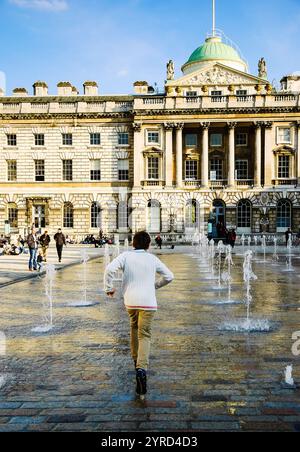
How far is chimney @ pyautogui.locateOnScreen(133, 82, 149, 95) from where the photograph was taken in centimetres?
5757

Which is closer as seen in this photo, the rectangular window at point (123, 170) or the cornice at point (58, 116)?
the cornice at point (58, 116)

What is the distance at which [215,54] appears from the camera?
2277 inches

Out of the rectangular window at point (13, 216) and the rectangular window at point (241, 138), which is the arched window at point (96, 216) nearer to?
the rectangular window at point (13, 216)

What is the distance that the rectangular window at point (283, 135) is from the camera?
53344 mm

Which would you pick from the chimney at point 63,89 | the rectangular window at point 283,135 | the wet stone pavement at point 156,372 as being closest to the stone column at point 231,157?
the rectangular window at point 283,135

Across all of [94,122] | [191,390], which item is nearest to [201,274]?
[191,390]

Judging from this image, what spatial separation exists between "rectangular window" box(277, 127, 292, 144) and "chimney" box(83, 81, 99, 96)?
20.3m

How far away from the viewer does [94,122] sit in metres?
55.1

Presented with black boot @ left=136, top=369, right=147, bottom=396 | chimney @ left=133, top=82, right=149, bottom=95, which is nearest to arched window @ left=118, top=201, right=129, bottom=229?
chimney @ left=133, top=82, right=149, bottom=95

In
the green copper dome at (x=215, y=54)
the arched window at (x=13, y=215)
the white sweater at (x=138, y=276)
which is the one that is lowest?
the white sweater at (x=138, y=276)

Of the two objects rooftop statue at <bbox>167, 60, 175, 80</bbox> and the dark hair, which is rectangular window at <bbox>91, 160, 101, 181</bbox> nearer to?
rooftop statue at <bbox>167, 60, 175, 80</bbox>

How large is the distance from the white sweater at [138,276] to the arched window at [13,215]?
5064cm

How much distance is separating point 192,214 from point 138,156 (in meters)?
8.11
